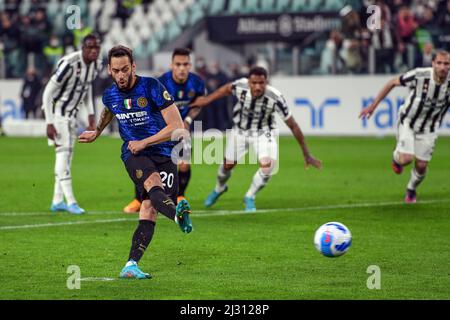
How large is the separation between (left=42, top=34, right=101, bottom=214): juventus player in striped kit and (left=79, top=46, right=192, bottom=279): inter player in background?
15.2 ft

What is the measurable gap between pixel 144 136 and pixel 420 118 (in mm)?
6371

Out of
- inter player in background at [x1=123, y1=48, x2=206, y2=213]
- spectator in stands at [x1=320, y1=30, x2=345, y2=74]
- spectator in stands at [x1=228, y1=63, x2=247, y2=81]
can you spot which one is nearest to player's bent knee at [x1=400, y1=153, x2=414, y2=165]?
inter player in background at [x1=123, y1=48, x2=206, y2=213]

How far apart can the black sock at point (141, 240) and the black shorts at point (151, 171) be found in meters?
0.26

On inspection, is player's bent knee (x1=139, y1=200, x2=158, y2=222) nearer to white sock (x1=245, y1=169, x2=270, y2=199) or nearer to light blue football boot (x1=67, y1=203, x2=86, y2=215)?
light blue football boot (x1=67, y1=203, x2=86, y2=215)

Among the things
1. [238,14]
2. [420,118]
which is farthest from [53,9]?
[420,118]

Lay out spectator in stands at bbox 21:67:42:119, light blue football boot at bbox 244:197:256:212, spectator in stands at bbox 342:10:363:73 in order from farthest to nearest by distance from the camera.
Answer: spectator in stands at bbox 21:67:42:119 → spectator in stands at bbox 342:10:363:73 → light blue football boot at bbox 244:197:256:212

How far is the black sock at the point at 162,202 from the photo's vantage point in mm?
8711

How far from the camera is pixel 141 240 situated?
9.05 meters

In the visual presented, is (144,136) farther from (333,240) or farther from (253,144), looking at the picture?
(253,144)

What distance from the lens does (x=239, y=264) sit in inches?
387

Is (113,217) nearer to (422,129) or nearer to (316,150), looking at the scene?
(422,129)

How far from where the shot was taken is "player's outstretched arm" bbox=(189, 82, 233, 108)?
14.1 meters

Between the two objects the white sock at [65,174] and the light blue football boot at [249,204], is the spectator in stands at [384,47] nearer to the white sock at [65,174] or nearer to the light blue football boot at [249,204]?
the light blue football boot at [249,204]

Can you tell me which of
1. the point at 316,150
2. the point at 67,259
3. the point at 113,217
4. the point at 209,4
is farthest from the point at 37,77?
the point at 67,259
